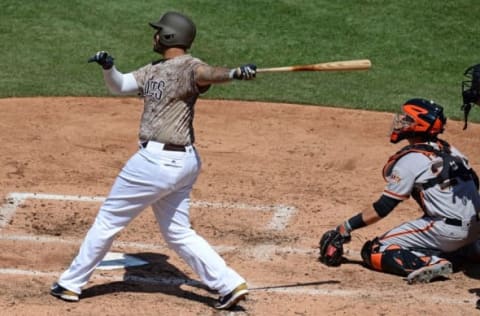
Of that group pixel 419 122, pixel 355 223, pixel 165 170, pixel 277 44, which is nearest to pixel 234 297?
pixel 165 170

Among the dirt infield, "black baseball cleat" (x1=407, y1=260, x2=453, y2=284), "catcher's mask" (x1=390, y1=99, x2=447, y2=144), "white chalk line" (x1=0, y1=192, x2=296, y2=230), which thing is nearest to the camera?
the dirt infield

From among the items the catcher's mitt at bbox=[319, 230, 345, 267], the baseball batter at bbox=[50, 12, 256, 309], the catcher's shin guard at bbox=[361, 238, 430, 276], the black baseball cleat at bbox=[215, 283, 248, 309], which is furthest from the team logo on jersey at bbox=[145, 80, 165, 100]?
the catcher's shin guard at bbox=[361, 238, 430, 276]

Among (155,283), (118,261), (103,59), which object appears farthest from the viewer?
(118,261)

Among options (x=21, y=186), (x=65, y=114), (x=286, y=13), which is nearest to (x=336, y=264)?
(x=21, y=186)

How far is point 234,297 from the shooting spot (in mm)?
7160

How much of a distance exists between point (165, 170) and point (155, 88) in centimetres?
57

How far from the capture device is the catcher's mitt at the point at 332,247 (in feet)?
26.4

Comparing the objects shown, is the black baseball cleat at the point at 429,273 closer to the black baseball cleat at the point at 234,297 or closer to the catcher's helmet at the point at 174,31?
the black baseball cleat at the point at 234,297

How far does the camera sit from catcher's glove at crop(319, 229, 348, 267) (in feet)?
26.4

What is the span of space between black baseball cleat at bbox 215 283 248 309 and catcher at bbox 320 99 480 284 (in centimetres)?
110

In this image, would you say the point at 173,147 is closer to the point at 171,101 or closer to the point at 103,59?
the point at 171,101

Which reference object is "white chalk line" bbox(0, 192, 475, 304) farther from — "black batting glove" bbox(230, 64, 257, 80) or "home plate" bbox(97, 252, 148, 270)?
"black batting glove" bbox(230, 64, 257, 80)

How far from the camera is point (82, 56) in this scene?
1427cm

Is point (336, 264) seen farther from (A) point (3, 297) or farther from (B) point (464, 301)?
(A) point (3, 297)
